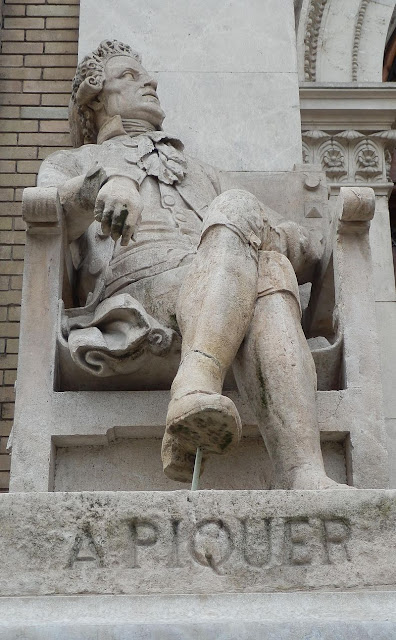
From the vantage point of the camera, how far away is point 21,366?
16.9 ft

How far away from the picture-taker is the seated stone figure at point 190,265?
4324 millimetres

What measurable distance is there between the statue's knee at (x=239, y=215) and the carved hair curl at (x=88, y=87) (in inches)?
60.8

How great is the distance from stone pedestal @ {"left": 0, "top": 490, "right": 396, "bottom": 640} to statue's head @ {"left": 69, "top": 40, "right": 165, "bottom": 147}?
2.77 metres

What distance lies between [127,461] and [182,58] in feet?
10.1

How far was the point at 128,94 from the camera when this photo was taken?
6.22 metres

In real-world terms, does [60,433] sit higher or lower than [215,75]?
lower

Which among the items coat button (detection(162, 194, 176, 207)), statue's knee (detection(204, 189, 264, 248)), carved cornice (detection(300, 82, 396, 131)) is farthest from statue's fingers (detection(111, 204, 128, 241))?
carved cornice (detection(300, 82, 396, 131))

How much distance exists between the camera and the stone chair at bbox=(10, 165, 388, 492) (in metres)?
5.01

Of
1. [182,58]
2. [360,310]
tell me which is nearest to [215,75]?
[182,58]

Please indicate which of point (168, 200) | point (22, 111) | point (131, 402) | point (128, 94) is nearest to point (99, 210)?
point (131, 402)

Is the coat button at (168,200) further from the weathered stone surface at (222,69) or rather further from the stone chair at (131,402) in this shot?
the weathered stone surface at (222,69)

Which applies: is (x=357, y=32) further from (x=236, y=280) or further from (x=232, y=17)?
(x=236, y=280)

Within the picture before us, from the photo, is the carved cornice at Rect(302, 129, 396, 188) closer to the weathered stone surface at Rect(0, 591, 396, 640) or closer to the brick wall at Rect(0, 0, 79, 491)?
the brick wall at Rect(0, 0, 79, 491)

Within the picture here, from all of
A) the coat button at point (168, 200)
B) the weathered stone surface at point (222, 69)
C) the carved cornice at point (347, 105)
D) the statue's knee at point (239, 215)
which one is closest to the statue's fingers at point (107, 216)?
the statue's knee at point (239, 215)
